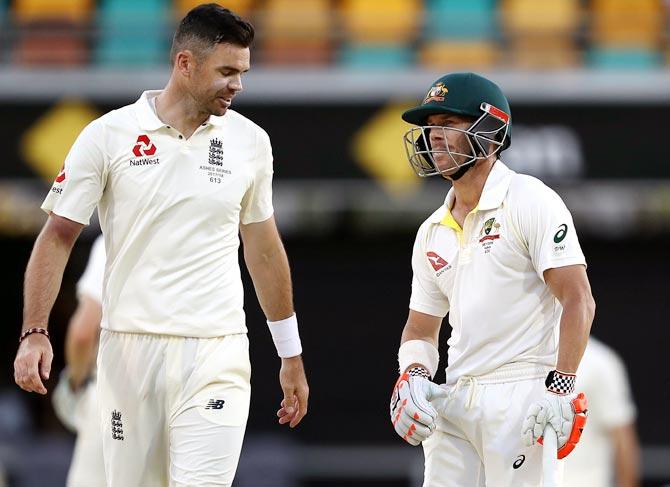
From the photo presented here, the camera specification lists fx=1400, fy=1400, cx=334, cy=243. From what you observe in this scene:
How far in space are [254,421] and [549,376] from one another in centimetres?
902

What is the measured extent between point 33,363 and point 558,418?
176 cm

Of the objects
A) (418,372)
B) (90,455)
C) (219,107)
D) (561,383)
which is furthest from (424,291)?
(90,455)

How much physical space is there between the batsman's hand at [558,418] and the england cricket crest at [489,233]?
590 millimetres

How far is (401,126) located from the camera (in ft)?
36.4

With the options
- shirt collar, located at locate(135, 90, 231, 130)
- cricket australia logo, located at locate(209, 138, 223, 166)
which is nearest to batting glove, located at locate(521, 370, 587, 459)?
cricket australia logo, located at locate(209, 138, 223, 166)

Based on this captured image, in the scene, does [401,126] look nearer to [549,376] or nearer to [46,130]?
[46,130]

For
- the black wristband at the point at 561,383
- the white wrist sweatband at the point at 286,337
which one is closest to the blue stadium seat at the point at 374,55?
the white wrist sweatband at the point at 286,337

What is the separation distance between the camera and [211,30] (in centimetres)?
496

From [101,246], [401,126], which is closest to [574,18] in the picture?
[401,126]

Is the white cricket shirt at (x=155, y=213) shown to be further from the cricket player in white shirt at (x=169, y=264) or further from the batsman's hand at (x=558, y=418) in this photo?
the batsman's hand at (x=558, y=418)

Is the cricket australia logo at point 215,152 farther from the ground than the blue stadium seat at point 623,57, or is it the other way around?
the blue stadium seat at point 623,57

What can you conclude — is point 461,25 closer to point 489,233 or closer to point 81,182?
point 489,233

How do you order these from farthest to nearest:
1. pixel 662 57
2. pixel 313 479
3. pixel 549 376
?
pixel 313 479, pixel 662 57, pixel 549 376

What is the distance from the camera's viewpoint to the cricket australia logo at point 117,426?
4930 millimetres
